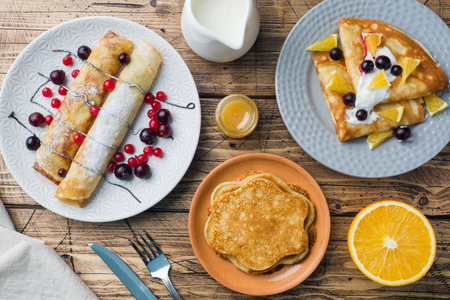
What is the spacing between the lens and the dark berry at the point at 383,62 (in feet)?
5.31

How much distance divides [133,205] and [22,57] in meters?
0.88

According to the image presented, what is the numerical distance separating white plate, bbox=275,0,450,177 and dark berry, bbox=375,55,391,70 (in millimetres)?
225

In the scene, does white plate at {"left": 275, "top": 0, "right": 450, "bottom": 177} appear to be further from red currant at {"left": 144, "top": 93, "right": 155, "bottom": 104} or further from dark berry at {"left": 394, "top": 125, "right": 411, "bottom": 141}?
red currant at {"left": 144, "top": 93, "right": 155, "bottom": 104}

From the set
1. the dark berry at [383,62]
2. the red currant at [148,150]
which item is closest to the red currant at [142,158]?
the red currant at [148,150]

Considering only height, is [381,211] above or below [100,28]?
below

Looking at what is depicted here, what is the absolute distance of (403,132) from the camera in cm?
166

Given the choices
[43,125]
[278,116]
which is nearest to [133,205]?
[43,125]

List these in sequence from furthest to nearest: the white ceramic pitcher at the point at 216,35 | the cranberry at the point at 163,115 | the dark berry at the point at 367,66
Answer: the cranberry at the point at 163,115, the dark berry at the point at 367,66, the white ceramic pitcher at the point at 216,35

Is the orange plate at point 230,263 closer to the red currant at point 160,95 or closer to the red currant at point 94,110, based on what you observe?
the red currant at point 160,95

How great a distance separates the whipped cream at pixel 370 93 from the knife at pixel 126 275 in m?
1.28

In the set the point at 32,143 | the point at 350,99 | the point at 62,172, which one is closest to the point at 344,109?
the point at 350,99

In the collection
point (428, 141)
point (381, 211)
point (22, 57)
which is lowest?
point (381, 211)

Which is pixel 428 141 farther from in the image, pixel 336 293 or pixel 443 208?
pixel 336 293

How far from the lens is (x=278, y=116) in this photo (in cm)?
182
